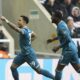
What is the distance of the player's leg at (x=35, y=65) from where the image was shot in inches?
514

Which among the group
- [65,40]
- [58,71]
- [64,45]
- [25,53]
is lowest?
[58,71]

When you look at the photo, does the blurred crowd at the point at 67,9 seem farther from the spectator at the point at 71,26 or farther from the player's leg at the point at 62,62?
the player's leg at the point at 62,62

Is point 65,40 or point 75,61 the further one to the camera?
point 75,61

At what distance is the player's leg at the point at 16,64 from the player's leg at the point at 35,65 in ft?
0.52

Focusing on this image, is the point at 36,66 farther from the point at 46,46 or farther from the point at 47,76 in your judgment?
the point at 46,46

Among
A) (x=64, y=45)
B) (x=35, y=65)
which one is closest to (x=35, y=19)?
(x=35, y=65)

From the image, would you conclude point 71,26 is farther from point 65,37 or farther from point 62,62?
point 65,37

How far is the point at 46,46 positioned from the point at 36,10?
1217 millimetres

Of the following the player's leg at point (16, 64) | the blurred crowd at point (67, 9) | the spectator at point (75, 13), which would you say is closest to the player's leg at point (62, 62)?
the player's leg at point (16, 64)

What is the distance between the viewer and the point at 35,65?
13.1 m

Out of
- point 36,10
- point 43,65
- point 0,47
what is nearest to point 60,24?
point 43,65

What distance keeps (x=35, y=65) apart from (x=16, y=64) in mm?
428

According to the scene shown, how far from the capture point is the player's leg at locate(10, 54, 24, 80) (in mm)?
13039

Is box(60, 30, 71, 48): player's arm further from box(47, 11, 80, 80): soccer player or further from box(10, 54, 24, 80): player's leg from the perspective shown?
box(10, 54, 24, 80): player's leg
